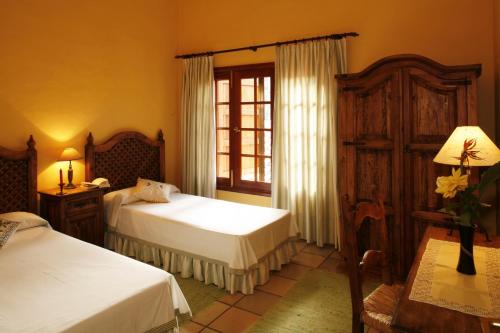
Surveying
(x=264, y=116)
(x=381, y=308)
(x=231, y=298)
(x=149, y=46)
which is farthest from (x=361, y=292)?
(x=149, y=46)

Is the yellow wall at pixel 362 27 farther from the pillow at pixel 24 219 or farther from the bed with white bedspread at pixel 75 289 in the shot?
the bed with white bedspread at pixel 75 289

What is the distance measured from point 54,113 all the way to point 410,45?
3669 mm

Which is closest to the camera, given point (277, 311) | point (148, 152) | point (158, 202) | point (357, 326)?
point (357, 326)

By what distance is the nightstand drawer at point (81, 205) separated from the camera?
3513 mm

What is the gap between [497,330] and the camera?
119 cm

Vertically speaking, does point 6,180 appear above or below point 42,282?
above

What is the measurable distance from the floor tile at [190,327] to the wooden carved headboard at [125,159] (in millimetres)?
2204

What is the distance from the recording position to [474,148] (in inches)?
87.2

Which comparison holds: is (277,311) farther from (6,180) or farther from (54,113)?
(54,113)

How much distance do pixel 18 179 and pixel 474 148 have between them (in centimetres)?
377

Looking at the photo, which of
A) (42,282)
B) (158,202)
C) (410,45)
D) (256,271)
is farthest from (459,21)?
(42,282)

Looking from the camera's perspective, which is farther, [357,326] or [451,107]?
[451,107]

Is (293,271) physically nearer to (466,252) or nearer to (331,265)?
(331,265)

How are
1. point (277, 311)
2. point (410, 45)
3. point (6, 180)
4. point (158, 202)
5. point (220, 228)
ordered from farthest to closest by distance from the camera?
point (158, 202) < point (410, 45) < point (6, 180) < point (220, 228) < point (277, 311)
